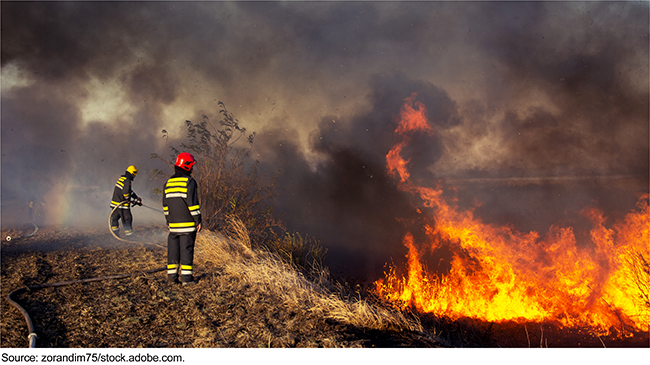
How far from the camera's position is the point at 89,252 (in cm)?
718

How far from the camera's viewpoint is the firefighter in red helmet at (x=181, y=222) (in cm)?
514

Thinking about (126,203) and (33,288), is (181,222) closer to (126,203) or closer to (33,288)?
(33,288)

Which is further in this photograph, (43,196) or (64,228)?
(43,196)

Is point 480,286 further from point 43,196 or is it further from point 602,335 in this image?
point 43,196

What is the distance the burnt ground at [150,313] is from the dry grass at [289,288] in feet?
0.40

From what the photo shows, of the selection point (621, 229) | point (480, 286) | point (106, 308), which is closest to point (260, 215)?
point (106, 308)

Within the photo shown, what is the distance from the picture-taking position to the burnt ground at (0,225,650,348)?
329 centimetres

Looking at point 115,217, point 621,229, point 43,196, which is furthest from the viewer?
point 43,196

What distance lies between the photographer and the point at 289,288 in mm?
4848

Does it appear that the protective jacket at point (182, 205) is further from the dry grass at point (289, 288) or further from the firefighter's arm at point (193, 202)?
the dry grass at point (289, 288)

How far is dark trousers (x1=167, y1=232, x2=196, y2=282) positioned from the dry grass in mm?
758

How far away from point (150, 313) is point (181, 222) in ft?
5.22

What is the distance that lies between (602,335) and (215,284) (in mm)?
10808

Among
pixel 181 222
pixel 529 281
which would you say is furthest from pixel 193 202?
pixel 529 281
